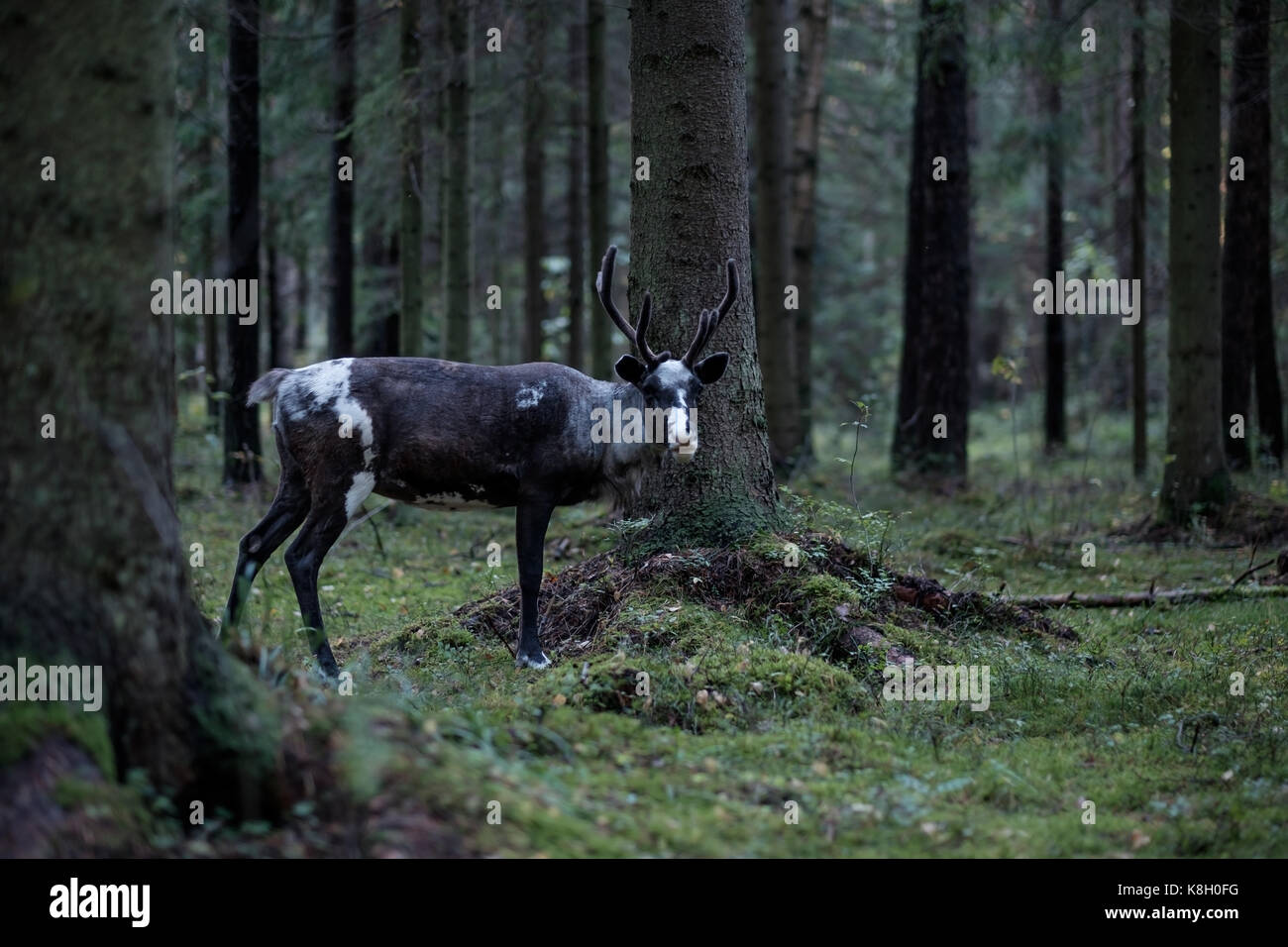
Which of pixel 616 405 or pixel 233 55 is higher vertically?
pixel 233 55

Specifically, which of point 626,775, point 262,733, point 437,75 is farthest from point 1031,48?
point 262,733

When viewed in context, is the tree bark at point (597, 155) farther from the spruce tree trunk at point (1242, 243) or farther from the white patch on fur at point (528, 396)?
the white patch on fur at point (528, 396)

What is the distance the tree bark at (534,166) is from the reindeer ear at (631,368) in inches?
244

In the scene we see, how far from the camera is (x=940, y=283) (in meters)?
17.1

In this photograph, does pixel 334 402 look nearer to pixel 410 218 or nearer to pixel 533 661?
pixel 533 661

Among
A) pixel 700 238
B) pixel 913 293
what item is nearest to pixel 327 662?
pixel 700 238

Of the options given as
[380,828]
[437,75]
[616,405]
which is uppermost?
[437,75]

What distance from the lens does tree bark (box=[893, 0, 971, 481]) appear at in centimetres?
1672

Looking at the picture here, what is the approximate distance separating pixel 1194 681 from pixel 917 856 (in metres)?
3.26

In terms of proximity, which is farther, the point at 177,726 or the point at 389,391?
the point at 389,391

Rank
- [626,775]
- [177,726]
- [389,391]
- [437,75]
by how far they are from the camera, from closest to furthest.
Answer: [177,726], [626,775], [389,391], [437,75]

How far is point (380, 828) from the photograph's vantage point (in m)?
4.27

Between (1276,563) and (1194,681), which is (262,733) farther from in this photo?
(1276,563)
